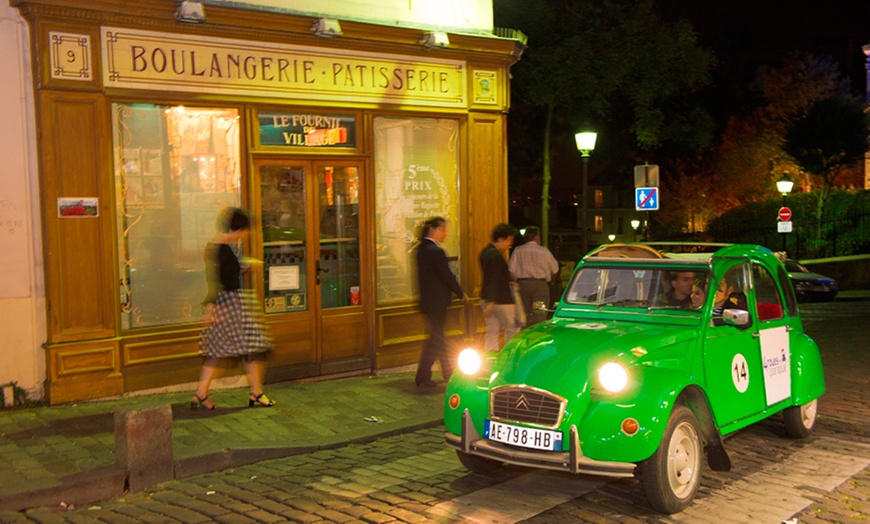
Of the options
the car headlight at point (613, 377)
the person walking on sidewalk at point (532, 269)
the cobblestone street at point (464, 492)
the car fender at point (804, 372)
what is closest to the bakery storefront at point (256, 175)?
the person walking on sidewalk at point (532, 269)

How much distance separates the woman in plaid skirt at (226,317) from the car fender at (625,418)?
4.00m

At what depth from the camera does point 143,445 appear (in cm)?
655

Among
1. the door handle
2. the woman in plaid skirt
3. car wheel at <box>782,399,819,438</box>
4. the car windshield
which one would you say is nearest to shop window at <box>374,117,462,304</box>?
the door handle

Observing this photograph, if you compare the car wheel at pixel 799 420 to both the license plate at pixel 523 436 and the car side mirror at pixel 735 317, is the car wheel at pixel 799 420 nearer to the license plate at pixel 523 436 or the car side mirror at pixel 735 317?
the car side mirror at pixel 735 317

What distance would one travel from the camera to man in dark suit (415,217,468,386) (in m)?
9.77

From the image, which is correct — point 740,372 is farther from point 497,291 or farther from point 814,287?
point 814,287

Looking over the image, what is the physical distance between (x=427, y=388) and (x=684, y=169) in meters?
38.5

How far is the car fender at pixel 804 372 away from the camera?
7.58m

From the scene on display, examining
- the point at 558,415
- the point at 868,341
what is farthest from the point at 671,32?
the point at 558,415

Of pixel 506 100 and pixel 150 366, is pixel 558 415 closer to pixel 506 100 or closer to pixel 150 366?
pixel 150 366

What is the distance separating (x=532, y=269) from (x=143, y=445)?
613 centimetres

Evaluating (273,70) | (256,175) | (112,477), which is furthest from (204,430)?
(273,70)

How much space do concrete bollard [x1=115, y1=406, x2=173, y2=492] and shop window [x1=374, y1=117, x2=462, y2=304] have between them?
476cm

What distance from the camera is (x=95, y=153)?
8.97 meters
